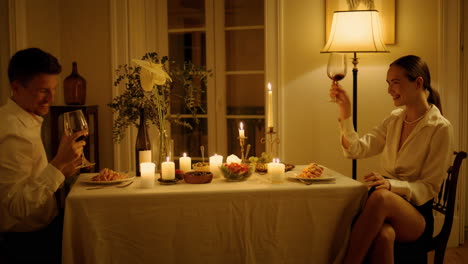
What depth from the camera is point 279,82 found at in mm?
3461

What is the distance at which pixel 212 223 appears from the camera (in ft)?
6.57

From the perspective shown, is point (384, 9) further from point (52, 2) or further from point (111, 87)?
point (52, 2)

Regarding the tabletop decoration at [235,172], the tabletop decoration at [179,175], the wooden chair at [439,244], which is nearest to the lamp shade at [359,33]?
the wooden chair at [439,244]

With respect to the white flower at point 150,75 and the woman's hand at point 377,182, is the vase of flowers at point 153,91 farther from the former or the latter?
the woman's hand at point 377,182

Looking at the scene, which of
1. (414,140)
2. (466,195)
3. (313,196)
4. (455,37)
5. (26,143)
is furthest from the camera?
(466,195)

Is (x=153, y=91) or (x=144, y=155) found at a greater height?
(x=153, y=91)

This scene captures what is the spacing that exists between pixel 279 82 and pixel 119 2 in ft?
4.31

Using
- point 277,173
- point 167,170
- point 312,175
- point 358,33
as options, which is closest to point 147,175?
point 167,170

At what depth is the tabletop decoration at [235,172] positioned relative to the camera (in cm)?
216

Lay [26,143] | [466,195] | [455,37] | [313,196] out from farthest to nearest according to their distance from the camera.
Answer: [466,195]
[455,37]
[313,196]
[26,143]

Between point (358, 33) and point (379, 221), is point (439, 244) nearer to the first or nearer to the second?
point (379, 221)

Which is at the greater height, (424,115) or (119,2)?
(119,2)

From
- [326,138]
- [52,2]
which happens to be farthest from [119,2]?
[326,138]

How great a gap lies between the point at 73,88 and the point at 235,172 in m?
1.75
